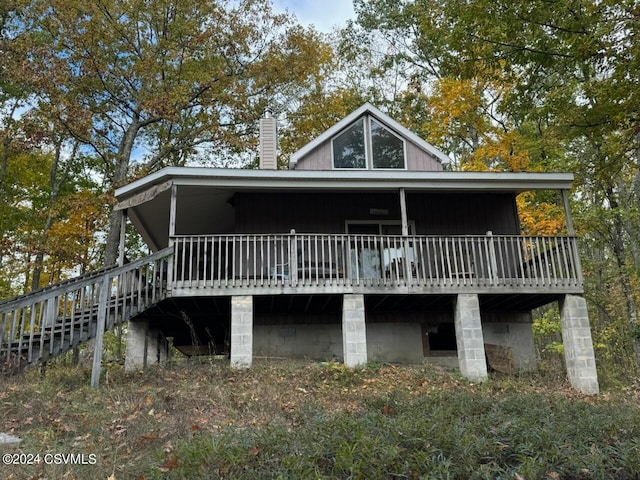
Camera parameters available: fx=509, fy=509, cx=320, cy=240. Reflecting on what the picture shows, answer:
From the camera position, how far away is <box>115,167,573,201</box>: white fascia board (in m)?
11.8

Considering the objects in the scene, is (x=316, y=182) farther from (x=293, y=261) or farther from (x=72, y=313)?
(x=72, y=313)

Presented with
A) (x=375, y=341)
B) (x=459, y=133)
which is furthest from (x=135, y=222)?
(x=459, y=133)

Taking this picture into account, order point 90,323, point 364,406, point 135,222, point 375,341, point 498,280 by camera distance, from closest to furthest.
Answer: point 364,406
point 90,323
point 498,280
point 375,341
point 135,222

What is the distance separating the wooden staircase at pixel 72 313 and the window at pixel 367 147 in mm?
5865

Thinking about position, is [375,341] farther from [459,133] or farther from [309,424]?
[459,133]

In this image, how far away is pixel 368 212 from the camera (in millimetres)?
14016

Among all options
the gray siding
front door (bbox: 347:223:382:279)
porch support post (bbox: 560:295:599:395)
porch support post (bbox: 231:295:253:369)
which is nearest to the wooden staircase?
porch support post (bbox: 231:295:253:369)

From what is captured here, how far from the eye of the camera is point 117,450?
5617mm

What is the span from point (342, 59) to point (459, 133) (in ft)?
30.3

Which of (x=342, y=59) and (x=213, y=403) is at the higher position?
(x=342, y=59)

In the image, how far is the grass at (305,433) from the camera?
4656mm

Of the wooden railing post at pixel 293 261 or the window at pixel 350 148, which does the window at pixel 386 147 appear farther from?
the wooden railing post at pixel 293 261

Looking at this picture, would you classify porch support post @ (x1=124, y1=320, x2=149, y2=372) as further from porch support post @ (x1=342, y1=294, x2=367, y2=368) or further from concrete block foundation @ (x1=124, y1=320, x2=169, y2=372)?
porch support post @ (x1=342, y1=294, x2=367, y2=368)

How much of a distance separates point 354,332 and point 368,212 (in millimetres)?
4072
